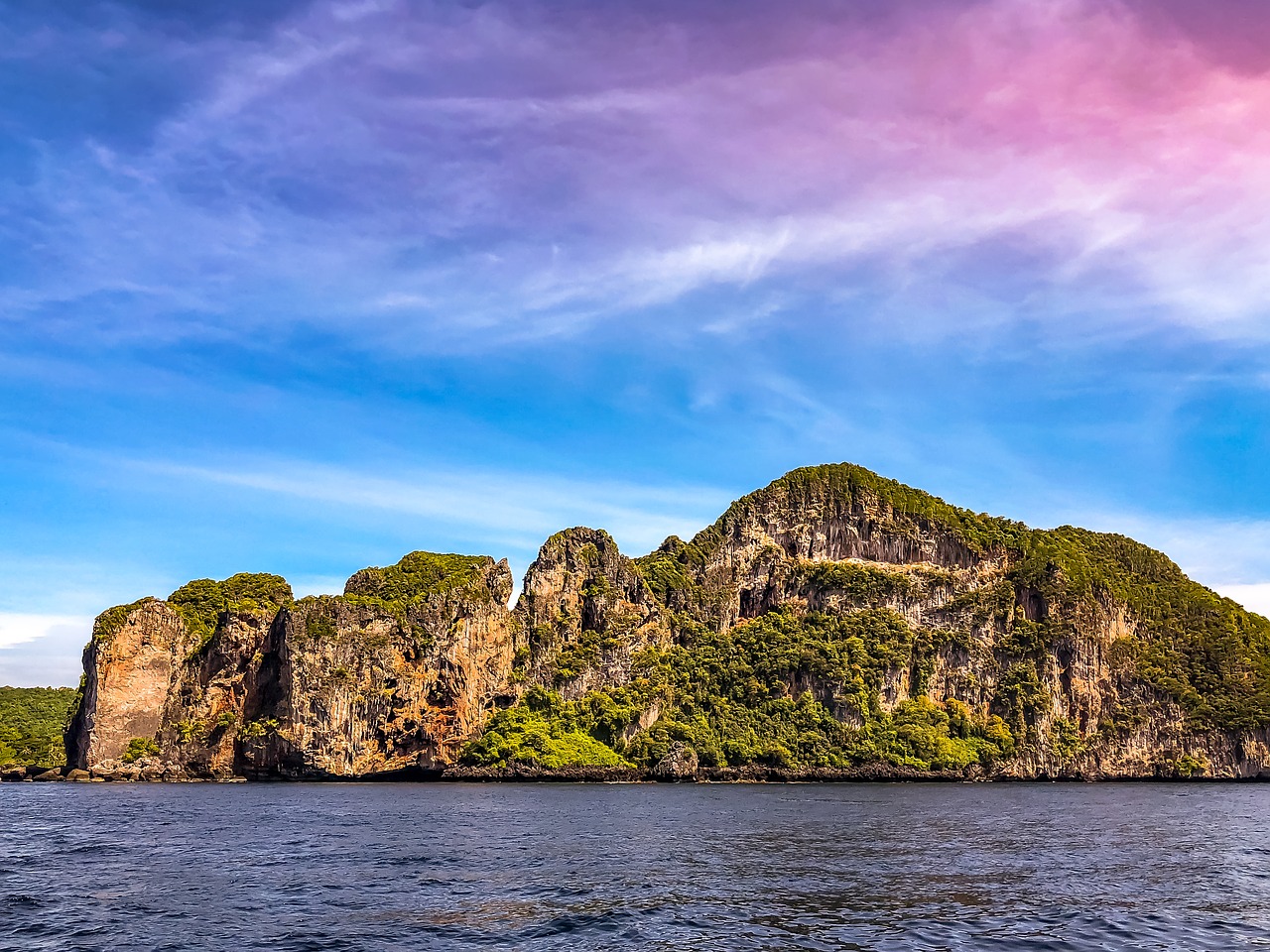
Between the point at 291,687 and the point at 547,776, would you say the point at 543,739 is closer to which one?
the point at 547,776

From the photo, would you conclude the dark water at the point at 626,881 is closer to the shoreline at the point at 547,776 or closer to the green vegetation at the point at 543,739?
the shoreline at the point at 547,776

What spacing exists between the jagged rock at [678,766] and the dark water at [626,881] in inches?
3584

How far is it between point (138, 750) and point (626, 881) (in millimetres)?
148339

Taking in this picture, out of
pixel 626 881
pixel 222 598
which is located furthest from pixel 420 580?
pixel 626 881

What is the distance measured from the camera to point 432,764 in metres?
167

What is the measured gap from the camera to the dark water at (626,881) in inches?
1278

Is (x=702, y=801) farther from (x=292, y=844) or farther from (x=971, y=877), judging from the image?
(x=971, y=877)

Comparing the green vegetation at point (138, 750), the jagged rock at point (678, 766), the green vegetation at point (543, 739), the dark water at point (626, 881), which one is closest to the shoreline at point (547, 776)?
the jagged rock at point (678, 766)

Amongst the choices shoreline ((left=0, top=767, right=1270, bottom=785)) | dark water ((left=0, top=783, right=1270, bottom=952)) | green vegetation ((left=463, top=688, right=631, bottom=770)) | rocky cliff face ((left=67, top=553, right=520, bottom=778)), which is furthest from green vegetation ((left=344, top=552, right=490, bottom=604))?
dark water ((left=0, top=783, right=1270, bottom=952))

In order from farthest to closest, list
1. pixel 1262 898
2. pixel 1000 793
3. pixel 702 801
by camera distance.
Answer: pixel 1000 793
pixel 702 801
pixel 1262 898

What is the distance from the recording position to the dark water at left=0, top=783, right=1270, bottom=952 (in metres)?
32.5

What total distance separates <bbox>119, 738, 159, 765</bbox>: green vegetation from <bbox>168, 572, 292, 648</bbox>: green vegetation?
1918 cm

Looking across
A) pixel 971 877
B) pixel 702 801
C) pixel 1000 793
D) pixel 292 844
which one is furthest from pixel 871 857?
pixel 1000 793

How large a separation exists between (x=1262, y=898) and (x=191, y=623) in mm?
→ 178620
